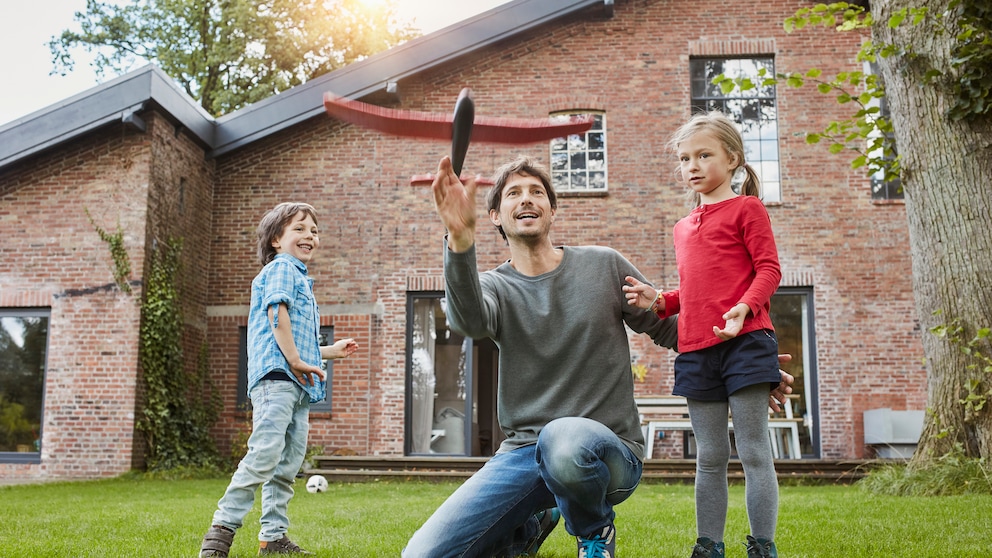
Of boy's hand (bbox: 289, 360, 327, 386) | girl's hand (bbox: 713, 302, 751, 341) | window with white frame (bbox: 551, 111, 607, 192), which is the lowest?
boy's hand (bbox: 289, 360, 327, 386)

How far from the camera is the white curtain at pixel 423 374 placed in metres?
11.6

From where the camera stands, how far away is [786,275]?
11.4 m

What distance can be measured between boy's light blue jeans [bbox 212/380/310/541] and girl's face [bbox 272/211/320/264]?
0.68 metres

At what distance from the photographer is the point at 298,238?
14.0ft

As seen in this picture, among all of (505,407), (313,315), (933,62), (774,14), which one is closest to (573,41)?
(774,14)

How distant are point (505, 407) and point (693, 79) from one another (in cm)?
1029

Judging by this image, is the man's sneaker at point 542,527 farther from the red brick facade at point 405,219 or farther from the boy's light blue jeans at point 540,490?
the red brick facade at point 405,219

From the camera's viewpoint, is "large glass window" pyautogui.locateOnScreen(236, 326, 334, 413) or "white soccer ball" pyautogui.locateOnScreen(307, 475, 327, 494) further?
"large glass window" pyautogui.locateOnScreen(236, 326, 334, 413)

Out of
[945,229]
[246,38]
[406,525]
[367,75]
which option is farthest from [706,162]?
[246,38]

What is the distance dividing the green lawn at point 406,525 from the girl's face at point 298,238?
1.45m

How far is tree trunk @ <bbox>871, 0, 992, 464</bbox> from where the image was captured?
6.50 metres

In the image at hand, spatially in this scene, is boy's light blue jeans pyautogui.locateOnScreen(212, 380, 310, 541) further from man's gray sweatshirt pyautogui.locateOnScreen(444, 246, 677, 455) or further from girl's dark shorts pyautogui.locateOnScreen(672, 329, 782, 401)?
girl's dark shorts pyautogui.locateOnScreen(672, 329, 782, 401)

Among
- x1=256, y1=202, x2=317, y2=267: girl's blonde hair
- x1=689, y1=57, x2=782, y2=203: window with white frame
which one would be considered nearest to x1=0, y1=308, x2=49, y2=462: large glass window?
x1=256, y1=202, x2=317, y2=267: girl's blonde hair

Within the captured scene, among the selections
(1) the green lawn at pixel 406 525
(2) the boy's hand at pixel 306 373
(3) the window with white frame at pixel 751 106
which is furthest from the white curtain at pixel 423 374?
(2) the boy's hand at pixel 306 373
